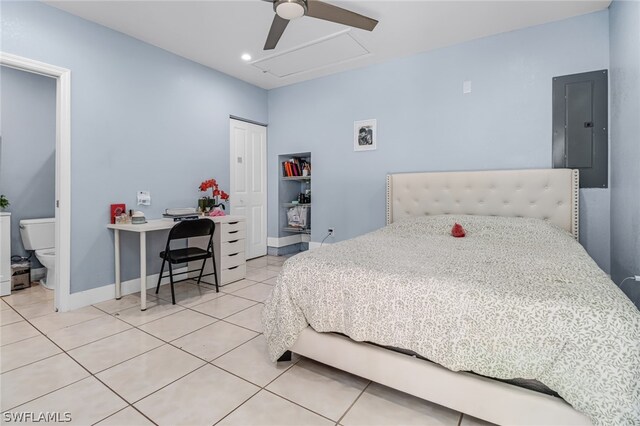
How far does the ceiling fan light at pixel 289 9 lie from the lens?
203 centimetres

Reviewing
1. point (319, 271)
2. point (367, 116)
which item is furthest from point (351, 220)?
point (319, 271)

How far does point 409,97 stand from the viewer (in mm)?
3682

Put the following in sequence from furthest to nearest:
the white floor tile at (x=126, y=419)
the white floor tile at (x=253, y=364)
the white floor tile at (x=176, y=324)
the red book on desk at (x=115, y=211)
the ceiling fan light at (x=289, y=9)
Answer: the red book on desk at (x=115, y=211) → the white floor tile at (x=176, y=324) → the ceiling fan light at (x=289, y=9) → the white floor tile at (x=253, y=364) → the white floor tile at (x=126, y=419)

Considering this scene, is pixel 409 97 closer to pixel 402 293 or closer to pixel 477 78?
pixel 477 78

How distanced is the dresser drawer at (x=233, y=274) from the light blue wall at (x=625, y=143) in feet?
11.6

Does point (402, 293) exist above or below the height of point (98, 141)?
below

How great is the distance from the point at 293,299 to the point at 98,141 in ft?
8.44

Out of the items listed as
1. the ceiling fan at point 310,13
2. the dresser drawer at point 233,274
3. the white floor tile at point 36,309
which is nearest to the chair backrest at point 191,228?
the dresser drawer at point 233,274

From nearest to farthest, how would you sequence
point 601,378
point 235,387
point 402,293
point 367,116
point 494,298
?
point 601,378 < point 494,298 < point 402,293 < point 235,387 < point 367,116

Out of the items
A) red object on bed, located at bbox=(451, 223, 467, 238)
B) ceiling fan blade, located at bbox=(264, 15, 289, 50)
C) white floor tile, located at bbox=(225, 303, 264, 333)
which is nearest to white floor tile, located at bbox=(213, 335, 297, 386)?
white floor tile, located at bbox=(225, 303, 264, 333)

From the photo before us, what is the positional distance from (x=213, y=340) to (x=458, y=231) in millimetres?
2204

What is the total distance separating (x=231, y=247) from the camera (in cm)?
352

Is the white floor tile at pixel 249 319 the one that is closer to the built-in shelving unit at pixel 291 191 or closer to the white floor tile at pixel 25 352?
the white floor tile at pixel 25 352

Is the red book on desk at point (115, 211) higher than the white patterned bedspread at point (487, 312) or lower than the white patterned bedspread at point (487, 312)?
higher
